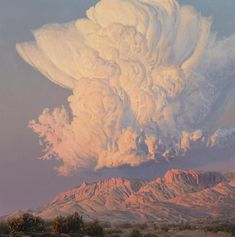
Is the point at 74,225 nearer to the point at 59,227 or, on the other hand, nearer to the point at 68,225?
the point at 68,225

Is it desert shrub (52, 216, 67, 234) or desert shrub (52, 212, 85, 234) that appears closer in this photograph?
desert shrub (52, 216, 67, 234)

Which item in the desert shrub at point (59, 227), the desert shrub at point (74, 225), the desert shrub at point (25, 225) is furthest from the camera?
the desert shrub at point (74, 225)

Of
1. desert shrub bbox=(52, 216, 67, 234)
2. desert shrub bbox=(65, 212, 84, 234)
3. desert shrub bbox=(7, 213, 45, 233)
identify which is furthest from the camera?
desert shrub bbox=(65, 212, 84, 234)

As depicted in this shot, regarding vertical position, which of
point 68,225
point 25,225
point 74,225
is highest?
point 25,225

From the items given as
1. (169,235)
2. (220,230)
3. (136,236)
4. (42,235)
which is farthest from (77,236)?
(220,230)

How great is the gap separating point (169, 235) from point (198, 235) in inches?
129

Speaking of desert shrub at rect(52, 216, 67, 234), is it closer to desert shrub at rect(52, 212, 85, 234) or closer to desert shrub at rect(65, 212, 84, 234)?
desert shrub at rect(52, 212, 85, 234)

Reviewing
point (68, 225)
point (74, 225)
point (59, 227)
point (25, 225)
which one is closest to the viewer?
point (59, 227)

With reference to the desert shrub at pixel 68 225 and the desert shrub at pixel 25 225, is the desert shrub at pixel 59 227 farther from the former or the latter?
the desert shrub at pixel 25 225

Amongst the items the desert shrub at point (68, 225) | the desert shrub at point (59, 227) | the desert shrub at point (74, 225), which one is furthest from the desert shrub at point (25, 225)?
the desert shrub at point (74, 225)

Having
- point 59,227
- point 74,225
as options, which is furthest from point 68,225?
point 59,227

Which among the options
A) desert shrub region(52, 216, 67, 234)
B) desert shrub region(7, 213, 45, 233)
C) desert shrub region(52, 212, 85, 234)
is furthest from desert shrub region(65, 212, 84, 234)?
desert shrub region(7, 213, 45, 233)

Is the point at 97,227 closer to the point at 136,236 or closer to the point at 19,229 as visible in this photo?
the point at 136,236

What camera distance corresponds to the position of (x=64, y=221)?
4641cm
